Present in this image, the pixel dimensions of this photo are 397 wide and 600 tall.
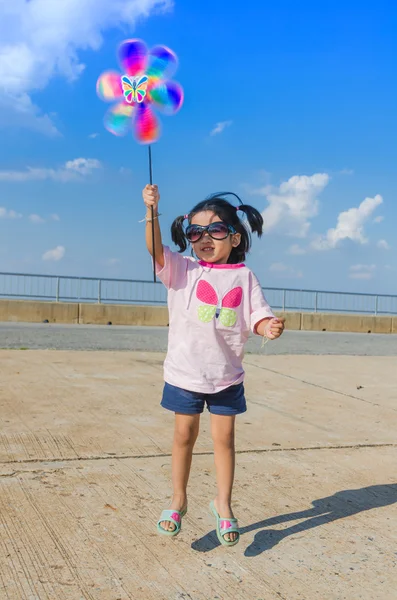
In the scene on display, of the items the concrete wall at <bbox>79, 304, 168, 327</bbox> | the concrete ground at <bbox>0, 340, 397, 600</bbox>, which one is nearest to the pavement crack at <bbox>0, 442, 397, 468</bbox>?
the concrete ground at <bbox>0, 340, 397, 600</bbox>

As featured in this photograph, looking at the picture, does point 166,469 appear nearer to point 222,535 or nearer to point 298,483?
point 298,483

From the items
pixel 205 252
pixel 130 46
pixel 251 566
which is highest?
pixel 130 46

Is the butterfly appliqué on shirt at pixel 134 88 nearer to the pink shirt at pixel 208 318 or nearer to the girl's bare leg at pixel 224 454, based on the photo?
the pink shirt at pixel 208 318

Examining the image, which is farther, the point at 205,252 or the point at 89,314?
the point at 89,314

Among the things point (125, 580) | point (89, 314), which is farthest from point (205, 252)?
point (89, 314)

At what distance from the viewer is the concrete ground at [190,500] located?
238cm

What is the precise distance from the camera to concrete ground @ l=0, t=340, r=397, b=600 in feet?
7.80

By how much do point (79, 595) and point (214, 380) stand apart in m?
0.98

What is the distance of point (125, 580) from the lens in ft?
7.70

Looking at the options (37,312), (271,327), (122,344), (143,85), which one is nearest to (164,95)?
(143,85)

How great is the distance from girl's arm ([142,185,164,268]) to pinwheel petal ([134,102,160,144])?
0.96 feet

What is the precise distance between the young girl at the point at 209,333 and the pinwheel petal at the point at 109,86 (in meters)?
0.55

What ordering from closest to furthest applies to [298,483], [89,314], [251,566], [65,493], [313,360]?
[251,566] < [65,493] < [298,483] < [313,360] < [89,314]

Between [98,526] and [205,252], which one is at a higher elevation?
[205,252]
